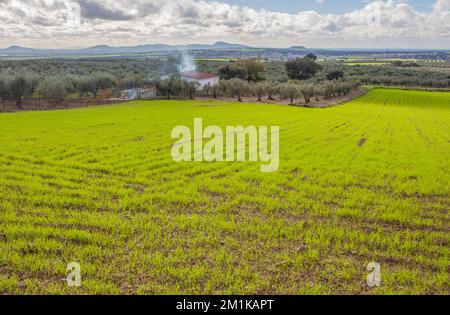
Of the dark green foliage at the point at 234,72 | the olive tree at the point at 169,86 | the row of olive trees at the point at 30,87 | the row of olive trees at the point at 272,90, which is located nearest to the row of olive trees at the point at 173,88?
the olive tree at the point at 169,86

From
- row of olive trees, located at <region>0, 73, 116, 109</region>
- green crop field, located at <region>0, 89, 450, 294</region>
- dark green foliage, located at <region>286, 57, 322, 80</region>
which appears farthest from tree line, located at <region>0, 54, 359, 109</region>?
green crop field, located at <region>0, 89, 450, 294</region>

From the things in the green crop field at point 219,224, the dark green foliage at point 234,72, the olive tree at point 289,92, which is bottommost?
the green crop field at point 219,224

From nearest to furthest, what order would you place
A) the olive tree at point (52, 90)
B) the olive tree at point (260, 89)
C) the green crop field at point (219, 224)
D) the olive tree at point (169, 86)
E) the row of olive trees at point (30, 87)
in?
the green crop field at point (219, 224) < the row of olive trees at point (30, 87) < the olive tree at point (52, 90) < the olive tree at point (169, 86) < the olive tree at point (260, 89)

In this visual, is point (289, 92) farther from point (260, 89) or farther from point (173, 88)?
point (173, 88)

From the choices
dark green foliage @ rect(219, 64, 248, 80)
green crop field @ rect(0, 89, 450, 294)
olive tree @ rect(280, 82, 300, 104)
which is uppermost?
dark green foliage @ rect(219, 64, 248, 80)

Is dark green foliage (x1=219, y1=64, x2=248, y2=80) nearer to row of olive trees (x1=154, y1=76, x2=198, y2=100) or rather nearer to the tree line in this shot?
the tree line

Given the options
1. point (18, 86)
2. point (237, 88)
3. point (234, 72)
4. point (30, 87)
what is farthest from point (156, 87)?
point (234, 72)

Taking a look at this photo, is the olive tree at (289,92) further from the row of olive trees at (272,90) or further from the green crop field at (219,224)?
the green crop field at (219,224)

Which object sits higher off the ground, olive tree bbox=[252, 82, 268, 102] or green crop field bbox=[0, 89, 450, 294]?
olive tree bbox=[252, 82, 268, 102]
